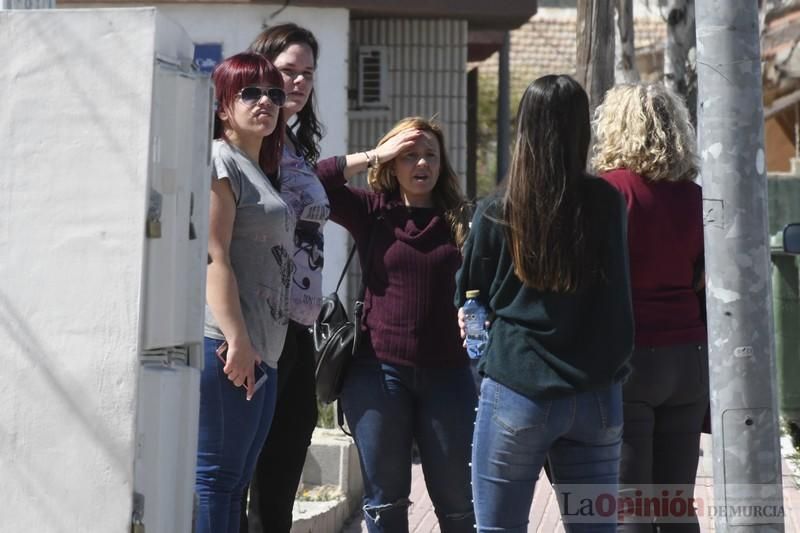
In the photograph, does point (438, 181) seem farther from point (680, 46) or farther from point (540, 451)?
point (680, 46)

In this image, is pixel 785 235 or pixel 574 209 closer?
pixel 574 209

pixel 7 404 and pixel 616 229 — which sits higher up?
pixel 616 229

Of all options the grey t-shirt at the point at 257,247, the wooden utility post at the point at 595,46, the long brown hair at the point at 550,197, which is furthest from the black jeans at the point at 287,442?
the wooden utility post at the point at 595,46

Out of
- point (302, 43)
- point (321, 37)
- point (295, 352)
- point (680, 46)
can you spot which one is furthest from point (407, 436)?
point (321, 37)

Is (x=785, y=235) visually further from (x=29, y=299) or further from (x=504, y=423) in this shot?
(x=29, y=299)

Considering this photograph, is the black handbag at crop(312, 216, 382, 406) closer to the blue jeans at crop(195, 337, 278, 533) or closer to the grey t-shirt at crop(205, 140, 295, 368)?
the grey t-shirt at crop(205, 140, 295, 368)

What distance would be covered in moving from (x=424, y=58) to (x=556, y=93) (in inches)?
297

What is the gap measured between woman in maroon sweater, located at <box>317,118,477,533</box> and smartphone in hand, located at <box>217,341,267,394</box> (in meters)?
0.51

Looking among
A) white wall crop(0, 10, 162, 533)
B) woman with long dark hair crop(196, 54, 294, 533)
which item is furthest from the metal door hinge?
woman with long dark hair crop(196, 54, 294, 533)

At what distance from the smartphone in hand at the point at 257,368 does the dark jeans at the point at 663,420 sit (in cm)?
120

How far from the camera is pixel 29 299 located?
323 centimetres

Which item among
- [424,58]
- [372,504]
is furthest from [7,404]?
[424,58]

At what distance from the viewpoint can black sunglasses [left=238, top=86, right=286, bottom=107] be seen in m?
4.10

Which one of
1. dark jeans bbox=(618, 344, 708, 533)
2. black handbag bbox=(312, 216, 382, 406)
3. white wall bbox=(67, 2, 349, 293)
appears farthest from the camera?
white wall bbox=(67, 2, 349, 293)
